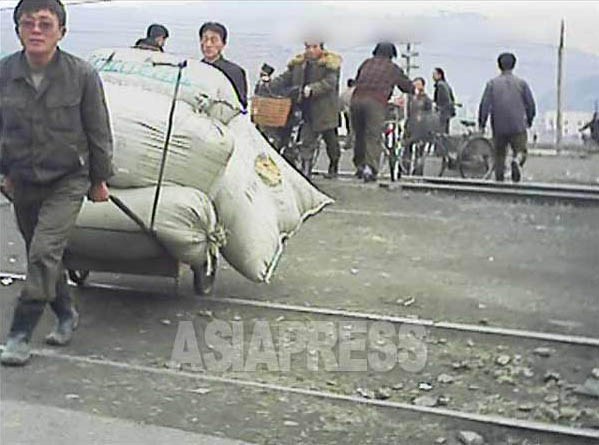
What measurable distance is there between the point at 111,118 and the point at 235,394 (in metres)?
2.10

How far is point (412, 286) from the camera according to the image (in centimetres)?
888

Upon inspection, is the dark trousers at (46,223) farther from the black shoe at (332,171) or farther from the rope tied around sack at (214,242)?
the black shoe at (332,171)

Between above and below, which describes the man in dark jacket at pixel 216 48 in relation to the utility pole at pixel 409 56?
above

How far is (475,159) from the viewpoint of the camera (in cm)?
1838

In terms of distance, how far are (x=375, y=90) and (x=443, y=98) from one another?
6043 millimetres

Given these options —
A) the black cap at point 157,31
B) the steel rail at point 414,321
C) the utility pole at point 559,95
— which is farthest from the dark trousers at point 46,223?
the utility pole at point 559,95

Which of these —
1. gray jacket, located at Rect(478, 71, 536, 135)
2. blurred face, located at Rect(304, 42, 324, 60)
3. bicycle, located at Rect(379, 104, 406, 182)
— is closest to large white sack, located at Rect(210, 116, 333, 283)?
blurred face, located at Rect(304, 42, 324, 60)

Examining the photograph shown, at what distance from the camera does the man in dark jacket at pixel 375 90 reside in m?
14.5

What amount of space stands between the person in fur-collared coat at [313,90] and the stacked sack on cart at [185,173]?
20.9ft

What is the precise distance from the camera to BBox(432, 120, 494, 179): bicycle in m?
18.3

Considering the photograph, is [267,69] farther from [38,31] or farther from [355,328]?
[38,31]

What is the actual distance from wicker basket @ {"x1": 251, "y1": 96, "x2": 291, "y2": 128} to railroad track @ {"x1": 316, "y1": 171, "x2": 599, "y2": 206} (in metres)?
1.51

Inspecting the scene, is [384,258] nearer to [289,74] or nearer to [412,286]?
[412,286]

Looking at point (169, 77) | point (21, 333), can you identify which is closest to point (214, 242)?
point (169, 77)
